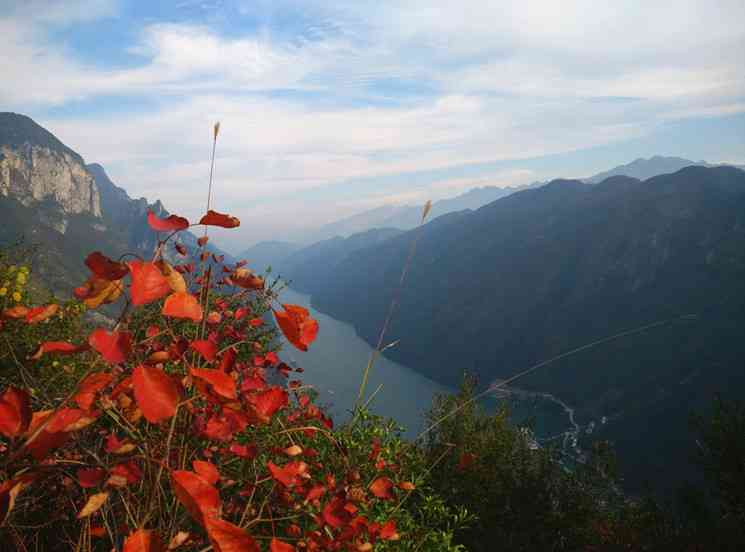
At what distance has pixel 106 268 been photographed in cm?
114

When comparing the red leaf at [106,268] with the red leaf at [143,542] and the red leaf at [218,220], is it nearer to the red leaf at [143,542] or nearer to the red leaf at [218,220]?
the red leaf at [218,220]

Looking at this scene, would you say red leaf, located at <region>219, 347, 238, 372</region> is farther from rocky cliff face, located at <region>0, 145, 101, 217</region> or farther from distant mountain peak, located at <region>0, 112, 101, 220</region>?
rocky cliff face, located at <region>0, 145, 101, 217</region>

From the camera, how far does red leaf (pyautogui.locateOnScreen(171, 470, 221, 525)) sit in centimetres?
90

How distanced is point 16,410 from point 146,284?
0.44 metres

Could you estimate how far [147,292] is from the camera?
3.33 feet

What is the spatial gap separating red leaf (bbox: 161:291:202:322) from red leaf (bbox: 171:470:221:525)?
0.32 metres

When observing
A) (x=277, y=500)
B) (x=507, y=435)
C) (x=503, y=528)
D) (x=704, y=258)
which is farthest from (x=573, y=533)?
(x=704, y=258)

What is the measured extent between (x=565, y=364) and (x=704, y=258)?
36.8 m

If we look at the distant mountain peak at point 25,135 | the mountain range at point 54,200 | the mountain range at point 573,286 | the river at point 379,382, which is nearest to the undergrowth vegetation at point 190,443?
the mountain range at point 573,286

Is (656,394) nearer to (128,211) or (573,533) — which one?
(573,533)

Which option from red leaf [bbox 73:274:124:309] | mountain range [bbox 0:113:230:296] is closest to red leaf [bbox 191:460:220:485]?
red leaf [bbox 73:274:124:309]

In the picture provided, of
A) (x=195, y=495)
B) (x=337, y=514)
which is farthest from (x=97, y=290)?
(x=337, y=514)

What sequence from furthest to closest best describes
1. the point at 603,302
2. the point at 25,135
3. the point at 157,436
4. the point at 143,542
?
the point at 25,135 → the point at 603,302 → the point at 157,436 → the point at 143,542

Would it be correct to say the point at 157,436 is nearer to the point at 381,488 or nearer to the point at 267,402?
the point at 267,402
